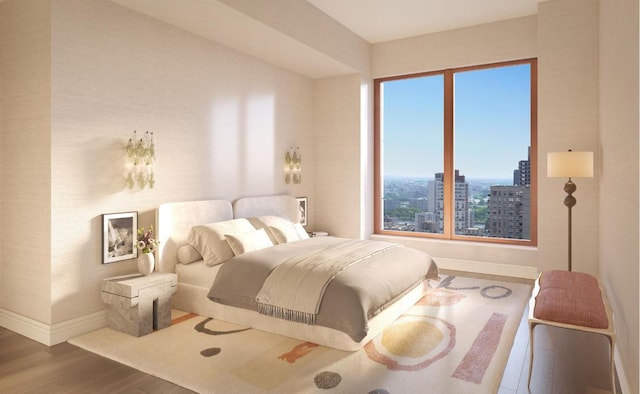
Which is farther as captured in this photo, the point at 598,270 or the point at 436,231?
the point at 436,231

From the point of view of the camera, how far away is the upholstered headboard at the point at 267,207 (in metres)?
4.97

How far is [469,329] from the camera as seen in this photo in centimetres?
349

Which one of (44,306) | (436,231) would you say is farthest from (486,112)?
(44,306)

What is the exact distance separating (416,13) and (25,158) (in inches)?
171

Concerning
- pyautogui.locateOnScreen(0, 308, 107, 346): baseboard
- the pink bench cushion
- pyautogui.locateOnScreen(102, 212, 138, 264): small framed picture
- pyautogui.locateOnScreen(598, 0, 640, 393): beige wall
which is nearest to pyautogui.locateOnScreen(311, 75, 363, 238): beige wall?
pyautogui.locateOnScreen(102, 212, 138, 264): small framed picture

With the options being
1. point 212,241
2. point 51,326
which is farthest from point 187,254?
point 51,326

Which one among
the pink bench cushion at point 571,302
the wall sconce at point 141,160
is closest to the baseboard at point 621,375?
the pink bench cushion at point 571,302

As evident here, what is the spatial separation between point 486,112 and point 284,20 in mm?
2973

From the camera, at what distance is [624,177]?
2533 millimetres

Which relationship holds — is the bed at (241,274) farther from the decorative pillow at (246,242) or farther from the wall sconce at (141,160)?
the wall sconce at (141,160)

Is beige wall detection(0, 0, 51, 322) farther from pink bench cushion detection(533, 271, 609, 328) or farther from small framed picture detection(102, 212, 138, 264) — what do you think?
pink bench cushion detection(533, 271, 609, 328)

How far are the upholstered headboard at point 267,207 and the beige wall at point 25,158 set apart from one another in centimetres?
200

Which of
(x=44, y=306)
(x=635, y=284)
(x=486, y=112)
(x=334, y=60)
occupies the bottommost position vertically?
(x=44, y=306)

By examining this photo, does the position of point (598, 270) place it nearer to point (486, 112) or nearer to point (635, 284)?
point (486, 112)
